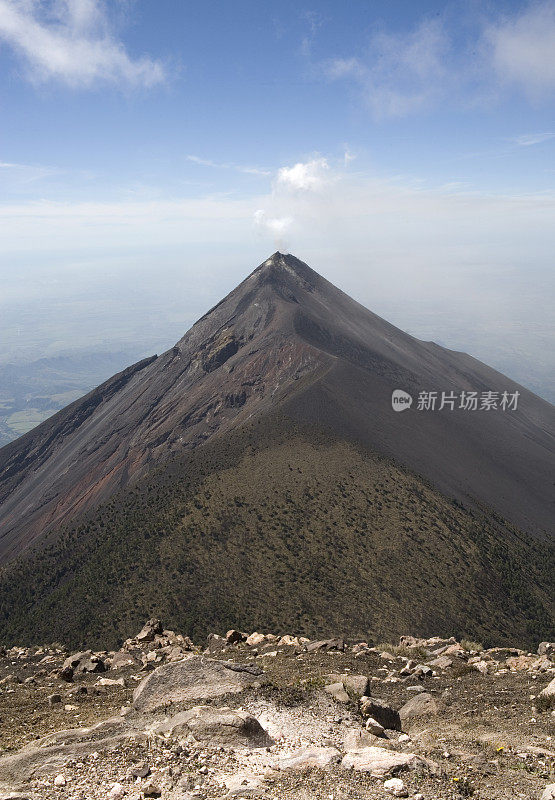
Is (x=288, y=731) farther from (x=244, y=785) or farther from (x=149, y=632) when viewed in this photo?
(x=149, y=632)

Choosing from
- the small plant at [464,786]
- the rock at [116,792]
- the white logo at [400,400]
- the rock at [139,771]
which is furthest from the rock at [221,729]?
the white logo at [400,400]

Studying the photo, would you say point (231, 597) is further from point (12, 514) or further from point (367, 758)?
point (12, 514)

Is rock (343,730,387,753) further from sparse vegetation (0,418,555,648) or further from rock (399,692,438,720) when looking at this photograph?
sparse vegetation (0,418,555,648)

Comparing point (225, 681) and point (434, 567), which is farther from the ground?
point (225, 681)

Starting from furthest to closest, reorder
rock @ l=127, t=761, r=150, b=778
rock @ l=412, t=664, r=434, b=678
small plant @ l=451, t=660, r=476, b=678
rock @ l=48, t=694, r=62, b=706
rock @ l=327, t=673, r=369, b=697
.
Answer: rock @ l=412, t=664, r=434, b=678 → small plant @ l=451, t=660, r=476, b=678 → rock @ l=48, t=694, r=62, b=706 → rock @ l=327, t=673, r=369, b=697 → rock @ l=127, t=761, r=150, b=778

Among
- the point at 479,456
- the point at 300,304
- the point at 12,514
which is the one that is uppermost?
the point at 300,304

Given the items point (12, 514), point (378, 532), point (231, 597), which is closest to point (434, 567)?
point (378, 532)

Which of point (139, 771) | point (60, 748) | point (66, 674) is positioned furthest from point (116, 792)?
point (66, 674)

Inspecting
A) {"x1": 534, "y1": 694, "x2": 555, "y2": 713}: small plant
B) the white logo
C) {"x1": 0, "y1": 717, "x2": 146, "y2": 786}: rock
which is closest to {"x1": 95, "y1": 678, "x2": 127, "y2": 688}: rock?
{"x1": 0, "y1": 717, "x2": 146, "y2": 786}: rock
